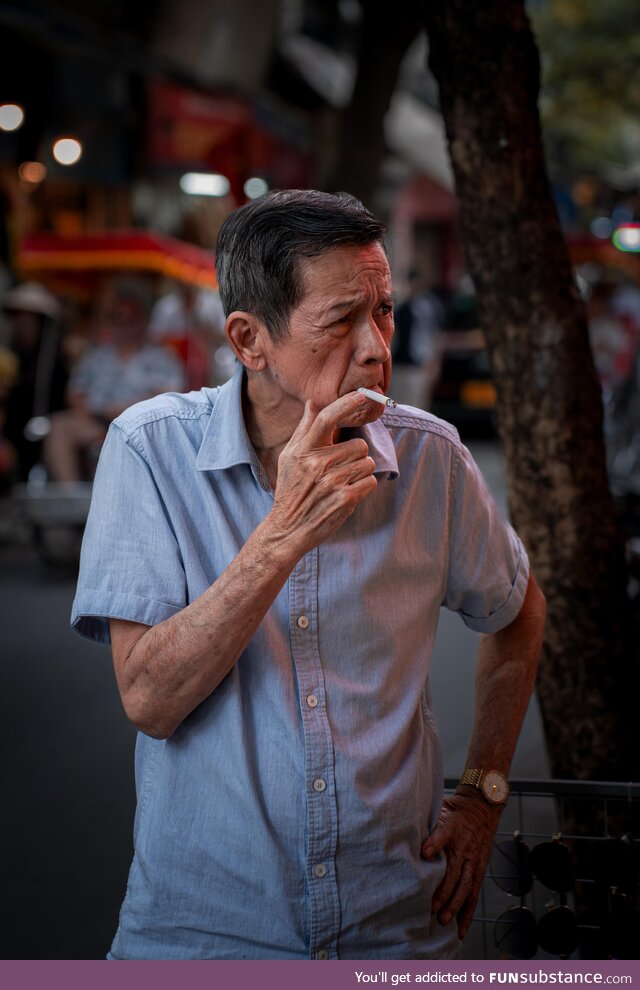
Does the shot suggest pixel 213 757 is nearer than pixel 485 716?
Yes

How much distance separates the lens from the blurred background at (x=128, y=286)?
4.89m

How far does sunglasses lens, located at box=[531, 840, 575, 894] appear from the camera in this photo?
7.52 feet

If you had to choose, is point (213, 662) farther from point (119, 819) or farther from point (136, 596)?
point (119, 819)

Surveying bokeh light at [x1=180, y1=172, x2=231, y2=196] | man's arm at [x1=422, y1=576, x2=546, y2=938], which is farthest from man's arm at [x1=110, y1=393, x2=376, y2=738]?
bokeh light at [x1=180, y1=172, x2=231, y2=196]

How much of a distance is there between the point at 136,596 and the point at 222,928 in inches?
20.9

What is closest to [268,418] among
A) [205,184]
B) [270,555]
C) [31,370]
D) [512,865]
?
[270,555]

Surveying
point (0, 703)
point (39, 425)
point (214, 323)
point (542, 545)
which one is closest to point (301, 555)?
point (542, 545)

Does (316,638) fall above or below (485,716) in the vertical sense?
above

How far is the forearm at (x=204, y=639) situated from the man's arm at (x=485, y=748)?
0.50m

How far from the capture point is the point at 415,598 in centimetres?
204

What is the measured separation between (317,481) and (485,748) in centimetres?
72

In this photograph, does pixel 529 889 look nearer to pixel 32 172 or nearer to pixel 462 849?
pixel 462 849

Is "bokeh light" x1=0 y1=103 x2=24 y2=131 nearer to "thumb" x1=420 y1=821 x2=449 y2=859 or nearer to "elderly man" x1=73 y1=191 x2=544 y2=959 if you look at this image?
"elderly man" x1=73 y1=191 x2=544 y2=959

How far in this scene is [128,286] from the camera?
1062cm
